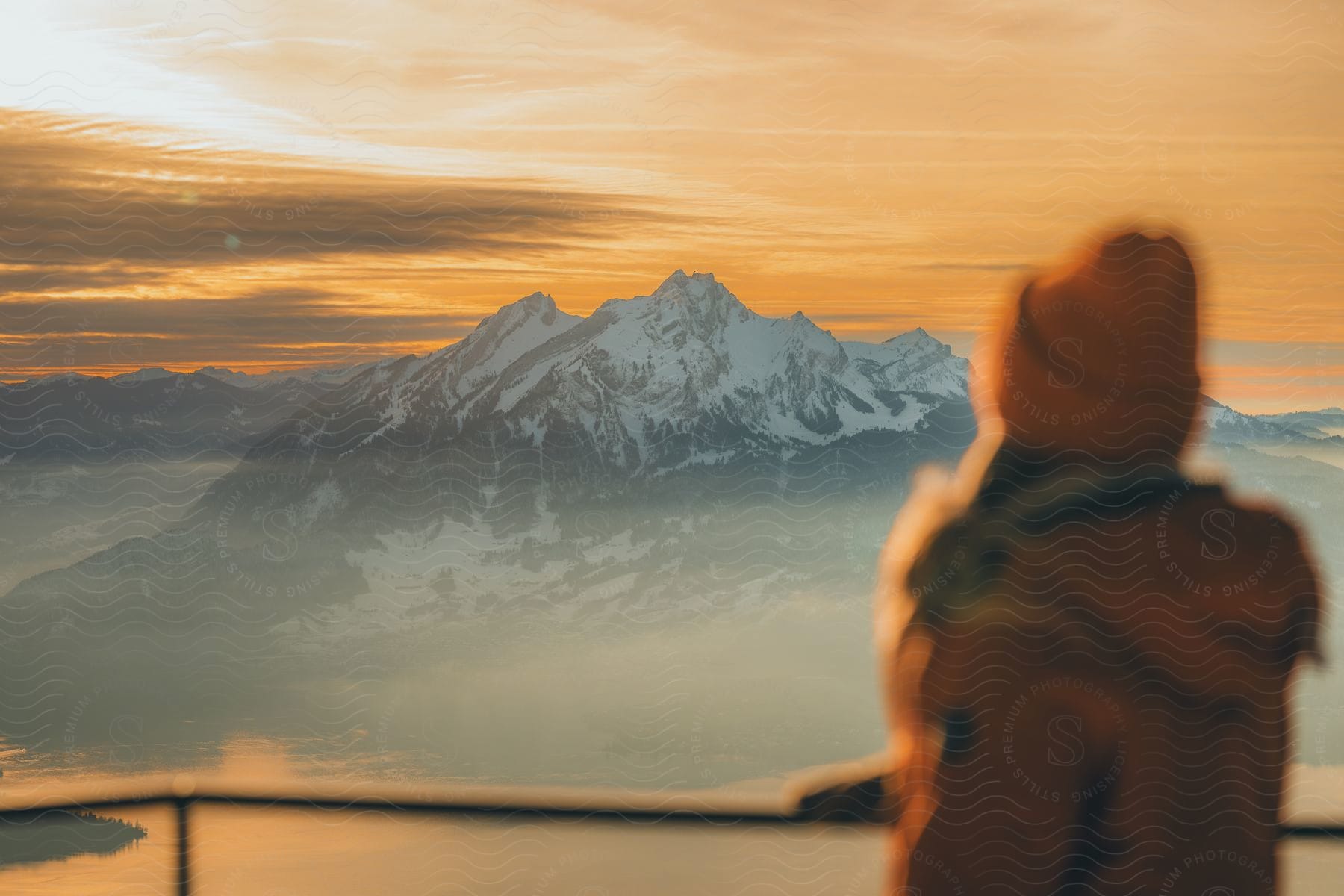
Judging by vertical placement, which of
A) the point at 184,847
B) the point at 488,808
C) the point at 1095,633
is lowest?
the point at 1095,633

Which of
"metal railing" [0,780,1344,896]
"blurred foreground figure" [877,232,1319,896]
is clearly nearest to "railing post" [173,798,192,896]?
"metal railing" [0,780,1344,896]

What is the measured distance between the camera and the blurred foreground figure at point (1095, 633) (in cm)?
121

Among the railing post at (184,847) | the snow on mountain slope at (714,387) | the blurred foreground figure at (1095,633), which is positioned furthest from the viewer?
the snow on mountain slope at (714,387)

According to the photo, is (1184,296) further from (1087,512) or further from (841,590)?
(841,590)

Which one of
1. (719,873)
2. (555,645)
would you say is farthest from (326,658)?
(555,645)

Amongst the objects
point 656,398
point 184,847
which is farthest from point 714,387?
point 184,847

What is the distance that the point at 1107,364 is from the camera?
125cm

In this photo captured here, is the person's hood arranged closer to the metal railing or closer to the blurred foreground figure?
the blurred foreground figure

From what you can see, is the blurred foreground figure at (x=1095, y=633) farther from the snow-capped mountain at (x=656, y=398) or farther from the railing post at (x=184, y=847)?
the railing post at (x=184, y=847)

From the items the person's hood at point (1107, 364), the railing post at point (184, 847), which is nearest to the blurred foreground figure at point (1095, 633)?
the person's hood at point (1107, 364)

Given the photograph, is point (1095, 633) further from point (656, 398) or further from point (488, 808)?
point (656, 398)

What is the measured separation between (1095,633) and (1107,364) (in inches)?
11.3

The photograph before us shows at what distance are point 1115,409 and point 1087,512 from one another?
0.12 meters

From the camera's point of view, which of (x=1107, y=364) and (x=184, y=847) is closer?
(x=1107, y=364)
